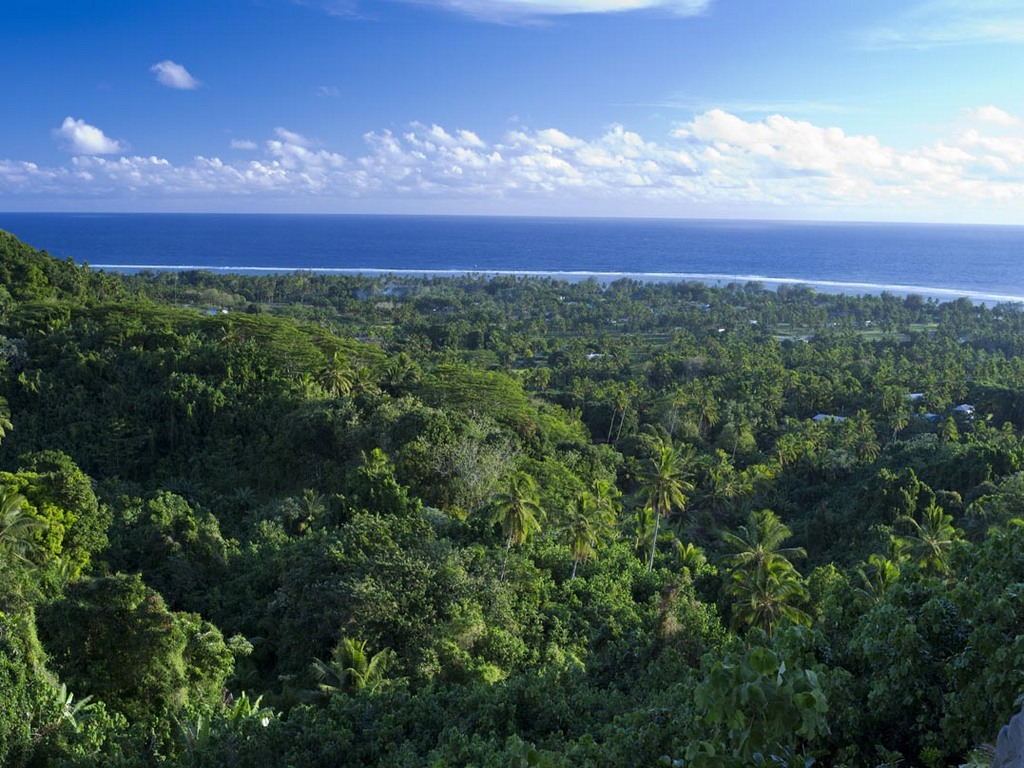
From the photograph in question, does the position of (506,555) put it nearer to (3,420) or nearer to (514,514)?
(514,514)

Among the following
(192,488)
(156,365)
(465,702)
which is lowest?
(192,488)

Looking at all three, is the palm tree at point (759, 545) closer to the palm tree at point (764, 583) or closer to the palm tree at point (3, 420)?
the palm tree at point (764, 583)

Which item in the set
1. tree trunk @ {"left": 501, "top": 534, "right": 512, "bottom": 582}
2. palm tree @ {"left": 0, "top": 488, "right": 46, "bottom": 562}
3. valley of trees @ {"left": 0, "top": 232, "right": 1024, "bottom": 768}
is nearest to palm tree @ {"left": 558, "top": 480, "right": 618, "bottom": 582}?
valley of trees @ {"left": 0, "top": 232, "right": 1024, "bottom": 768}

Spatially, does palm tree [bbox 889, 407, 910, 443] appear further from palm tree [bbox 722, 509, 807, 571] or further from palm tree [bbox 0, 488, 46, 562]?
palm tree [bbox 0, 488, 46, 562]

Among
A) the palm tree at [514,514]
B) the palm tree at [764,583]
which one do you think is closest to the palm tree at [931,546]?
the palm tree at [764,583]

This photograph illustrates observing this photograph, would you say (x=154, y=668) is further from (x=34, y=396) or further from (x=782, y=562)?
(x=34, y=396)

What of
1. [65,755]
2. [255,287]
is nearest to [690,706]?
[65,755]
